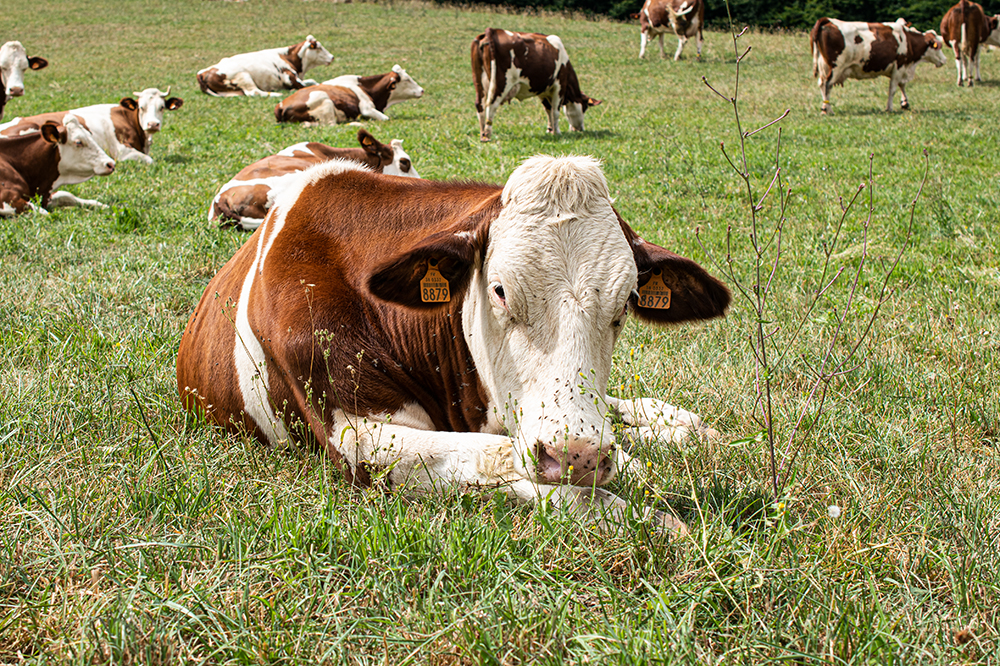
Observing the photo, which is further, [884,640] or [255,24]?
[255,24]

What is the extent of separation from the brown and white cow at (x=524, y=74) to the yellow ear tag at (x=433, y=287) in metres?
12.4

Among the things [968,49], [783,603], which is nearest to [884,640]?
[783,603]

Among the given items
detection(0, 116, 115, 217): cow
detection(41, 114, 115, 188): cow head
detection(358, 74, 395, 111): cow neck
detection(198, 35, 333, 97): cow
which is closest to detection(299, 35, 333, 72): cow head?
detection(198, 35, 333, 97): cow

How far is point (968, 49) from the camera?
24125mm

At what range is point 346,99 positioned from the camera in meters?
18.2

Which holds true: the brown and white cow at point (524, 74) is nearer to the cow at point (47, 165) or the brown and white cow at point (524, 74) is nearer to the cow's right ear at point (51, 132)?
the cow at point (47, 165)

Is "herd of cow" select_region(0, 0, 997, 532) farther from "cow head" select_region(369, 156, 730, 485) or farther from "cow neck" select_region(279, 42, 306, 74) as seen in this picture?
"cow neck" select_region(279, 42, 306, 74)

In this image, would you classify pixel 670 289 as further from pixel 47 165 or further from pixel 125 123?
pixel 125 123

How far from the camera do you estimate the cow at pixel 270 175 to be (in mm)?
8344

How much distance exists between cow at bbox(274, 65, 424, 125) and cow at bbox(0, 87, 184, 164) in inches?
127

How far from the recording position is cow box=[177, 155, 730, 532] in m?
2.79

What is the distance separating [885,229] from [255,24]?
33.7 meters

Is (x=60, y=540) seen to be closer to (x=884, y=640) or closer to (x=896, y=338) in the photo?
(x=884, y=640)

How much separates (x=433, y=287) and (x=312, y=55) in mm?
25524
